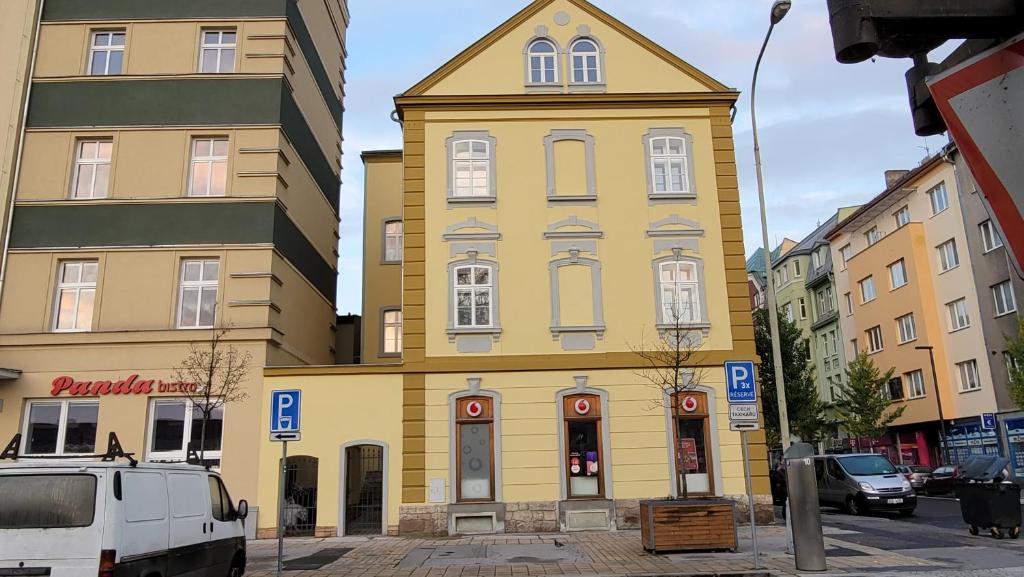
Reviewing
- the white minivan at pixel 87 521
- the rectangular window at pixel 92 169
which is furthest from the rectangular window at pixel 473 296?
the white minivan at pixel 87 521

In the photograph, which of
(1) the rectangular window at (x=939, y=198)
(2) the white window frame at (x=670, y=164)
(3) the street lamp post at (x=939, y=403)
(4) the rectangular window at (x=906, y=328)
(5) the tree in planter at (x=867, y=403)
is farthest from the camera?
(4) the rectangular window at (x=906, y=328)

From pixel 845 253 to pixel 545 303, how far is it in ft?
124

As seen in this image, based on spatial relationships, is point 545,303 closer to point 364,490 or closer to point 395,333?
point 364,490

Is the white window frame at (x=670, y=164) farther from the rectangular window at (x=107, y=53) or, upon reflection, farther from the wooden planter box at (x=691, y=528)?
the rectangular window at (x=107, y=53)

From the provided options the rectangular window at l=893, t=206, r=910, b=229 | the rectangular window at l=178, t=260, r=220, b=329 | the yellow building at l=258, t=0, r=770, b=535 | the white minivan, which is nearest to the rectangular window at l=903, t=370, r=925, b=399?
the rectangular window at l=893, t=206, r=910, b=229

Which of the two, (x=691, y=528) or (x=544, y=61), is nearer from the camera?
(x=691, y=528)

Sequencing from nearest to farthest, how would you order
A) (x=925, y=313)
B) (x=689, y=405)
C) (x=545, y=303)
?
(x=689, y=405) → (x=545, y=303) → (x=925, y=313)

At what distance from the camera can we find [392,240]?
27828 millimetres

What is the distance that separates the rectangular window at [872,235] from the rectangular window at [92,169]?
140ft

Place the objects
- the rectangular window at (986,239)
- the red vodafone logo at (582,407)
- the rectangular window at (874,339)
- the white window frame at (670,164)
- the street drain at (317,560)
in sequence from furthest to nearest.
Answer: the rectangular window at (874,339) → the rectangular window at (986,239) → the white window frame at (670,164) → the red vodafone logo at (582,407) → the street drain at (317,560)

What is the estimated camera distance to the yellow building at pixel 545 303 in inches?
781

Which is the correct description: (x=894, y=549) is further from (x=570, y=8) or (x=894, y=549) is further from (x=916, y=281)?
(x=916, y=281)

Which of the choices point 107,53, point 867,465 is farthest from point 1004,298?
point 107,53

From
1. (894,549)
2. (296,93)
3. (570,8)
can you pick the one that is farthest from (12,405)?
(894,549)
